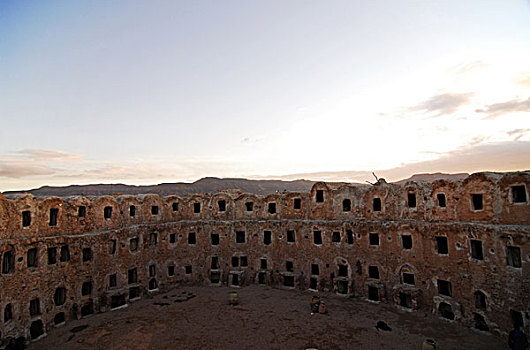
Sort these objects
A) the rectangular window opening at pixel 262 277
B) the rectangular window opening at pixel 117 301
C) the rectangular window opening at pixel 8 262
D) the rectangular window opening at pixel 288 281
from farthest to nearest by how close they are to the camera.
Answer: the rectangular window opening at pixel 262 277, the rectangular window opening at pixel 288 281, the rectangular window opening at pixel 117 301, the rectangular window opening at pixel 8 262

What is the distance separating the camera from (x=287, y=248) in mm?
32781

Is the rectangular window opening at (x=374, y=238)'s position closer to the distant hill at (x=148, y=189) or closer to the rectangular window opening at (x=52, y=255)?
the rectangular window opening at (x=52, y=255)

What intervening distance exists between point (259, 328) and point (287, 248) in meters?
10.5

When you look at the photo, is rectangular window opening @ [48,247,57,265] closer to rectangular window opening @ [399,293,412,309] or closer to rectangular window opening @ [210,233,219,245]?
rectangular window opening @ [210,233,219,245]

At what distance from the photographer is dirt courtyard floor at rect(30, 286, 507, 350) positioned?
20.9 m

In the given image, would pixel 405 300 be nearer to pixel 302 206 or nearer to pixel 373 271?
pixel 373 271

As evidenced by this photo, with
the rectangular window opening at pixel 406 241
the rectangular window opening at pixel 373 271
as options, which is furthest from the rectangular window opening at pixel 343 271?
the rectangular window opening at pixel 406 241

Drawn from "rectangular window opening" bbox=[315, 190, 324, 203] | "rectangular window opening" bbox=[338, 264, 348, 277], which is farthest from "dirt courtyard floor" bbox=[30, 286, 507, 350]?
"rectangular window opening" bbox=[315, 190, 324, 203]

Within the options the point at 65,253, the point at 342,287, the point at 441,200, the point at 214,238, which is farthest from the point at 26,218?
the point at 441,200

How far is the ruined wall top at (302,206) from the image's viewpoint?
2088 cm

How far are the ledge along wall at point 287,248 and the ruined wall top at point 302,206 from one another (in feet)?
0.32

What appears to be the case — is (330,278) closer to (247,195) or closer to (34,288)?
(247,195)

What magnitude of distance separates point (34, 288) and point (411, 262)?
101 feet

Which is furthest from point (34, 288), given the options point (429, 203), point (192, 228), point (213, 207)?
point (429, 203)
